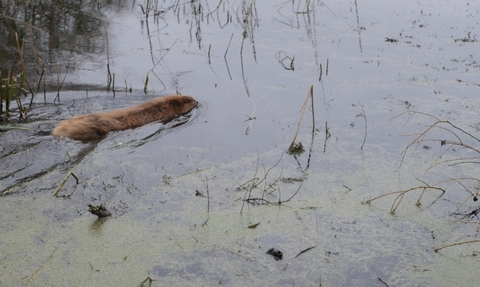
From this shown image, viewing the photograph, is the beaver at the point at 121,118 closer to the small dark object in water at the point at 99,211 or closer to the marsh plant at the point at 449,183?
the small dark object in water at the point at 99,211

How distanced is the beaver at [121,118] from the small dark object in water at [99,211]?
1.24 m

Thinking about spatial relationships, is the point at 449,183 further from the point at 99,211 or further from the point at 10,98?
the point at 10,98

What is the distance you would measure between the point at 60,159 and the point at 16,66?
2.13 metres

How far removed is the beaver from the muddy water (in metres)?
0.09

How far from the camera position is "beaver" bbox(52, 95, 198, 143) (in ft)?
13.8

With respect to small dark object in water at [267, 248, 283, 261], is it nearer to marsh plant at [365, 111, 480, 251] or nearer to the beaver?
marsh plant at [365, 111, 480, 251]

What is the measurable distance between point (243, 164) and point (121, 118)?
1.24 meters

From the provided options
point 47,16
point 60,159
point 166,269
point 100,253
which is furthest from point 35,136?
point 47,16

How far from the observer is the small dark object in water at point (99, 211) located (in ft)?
9.99

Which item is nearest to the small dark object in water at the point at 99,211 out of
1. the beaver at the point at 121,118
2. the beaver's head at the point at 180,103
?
the beaver at the point at 121,118

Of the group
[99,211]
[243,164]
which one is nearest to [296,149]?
[243,164]

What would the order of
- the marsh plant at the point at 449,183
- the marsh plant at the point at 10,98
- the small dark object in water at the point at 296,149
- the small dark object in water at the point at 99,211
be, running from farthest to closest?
the marsh plant at the point at 10,98
the small dark object in water at the point at 296,149
the marsh plant at the point at 449,183
the small dark object in water at the point at 99,211

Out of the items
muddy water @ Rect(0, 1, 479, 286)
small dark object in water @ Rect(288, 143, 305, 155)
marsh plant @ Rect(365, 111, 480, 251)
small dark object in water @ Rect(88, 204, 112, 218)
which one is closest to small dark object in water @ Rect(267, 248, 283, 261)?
muddy water @ Rect(0, 1, 479, 286)

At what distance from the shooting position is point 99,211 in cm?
307
